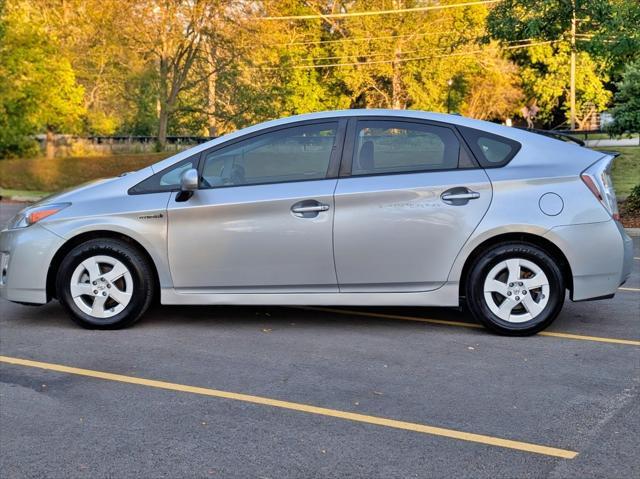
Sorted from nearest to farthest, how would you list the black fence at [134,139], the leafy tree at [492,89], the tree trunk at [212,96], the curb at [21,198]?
the curb at [21,198], the tree trunk at [212,96], the black fence at [134,139], the leafy tree at [492,89]

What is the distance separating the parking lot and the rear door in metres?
0.52

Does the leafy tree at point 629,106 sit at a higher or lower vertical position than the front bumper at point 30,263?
higher

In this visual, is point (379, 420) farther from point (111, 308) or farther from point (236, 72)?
point (236, 72)

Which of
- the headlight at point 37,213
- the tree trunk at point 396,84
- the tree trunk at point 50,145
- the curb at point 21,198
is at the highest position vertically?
the tree trunk at point 396,84

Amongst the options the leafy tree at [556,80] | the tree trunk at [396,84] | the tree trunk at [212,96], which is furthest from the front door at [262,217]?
the leafy tree at [556,80]

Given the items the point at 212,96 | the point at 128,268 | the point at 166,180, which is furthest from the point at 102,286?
the point at 212,96

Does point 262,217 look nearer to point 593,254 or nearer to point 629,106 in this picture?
point 593,254

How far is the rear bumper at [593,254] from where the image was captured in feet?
19.3

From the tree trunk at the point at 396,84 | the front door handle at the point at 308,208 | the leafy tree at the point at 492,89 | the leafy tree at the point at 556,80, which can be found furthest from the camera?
the leafy tree at the point at 556,80

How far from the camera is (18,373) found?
5.20 meters

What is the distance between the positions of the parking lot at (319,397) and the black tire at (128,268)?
0.45 feet

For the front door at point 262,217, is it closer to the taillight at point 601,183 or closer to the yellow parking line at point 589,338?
→ the yellow parking line at point 589,338

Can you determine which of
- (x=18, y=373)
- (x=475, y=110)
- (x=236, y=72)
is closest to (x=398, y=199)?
(x=18, y=373)

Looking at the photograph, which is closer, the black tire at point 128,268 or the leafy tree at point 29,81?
the black tire at point 128,268
